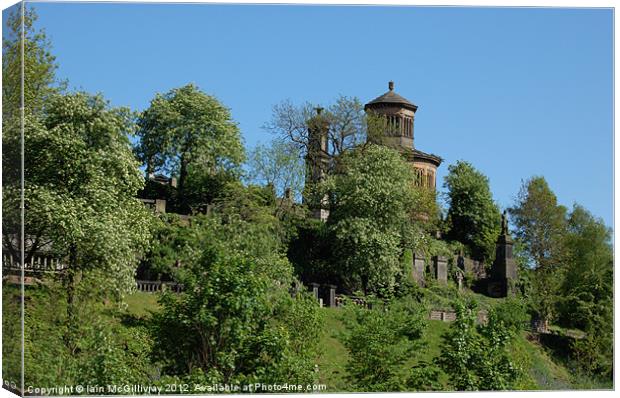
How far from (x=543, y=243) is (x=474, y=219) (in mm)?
7537

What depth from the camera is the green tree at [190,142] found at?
42.4m

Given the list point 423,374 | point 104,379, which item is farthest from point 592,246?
point 104,379

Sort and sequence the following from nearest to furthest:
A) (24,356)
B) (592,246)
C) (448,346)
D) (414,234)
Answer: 1. (24,356)
2. (448,346)
3. (592,246)
4. (414,234)

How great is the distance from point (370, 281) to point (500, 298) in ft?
24.1

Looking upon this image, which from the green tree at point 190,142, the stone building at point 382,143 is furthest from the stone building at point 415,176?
the green tree at point 190,142

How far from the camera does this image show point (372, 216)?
148 feet

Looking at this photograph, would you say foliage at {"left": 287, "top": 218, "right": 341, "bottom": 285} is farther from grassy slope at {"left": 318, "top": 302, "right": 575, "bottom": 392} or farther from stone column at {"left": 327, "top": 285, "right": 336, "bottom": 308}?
grassy slope at {"left": 318, "top": 302, "right": 575, "bottom": 392}

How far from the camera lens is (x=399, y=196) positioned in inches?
1794

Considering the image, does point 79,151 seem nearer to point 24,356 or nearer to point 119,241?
point 119,241

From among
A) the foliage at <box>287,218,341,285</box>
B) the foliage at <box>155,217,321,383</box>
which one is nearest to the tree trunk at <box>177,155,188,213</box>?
the foliage at <box>287,218,341,285</box>

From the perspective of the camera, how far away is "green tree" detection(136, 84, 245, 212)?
139ft

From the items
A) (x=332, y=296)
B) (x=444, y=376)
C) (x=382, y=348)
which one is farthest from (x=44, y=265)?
(x=332, y=296)

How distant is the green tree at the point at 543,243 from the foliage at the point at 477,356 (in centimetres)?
1290

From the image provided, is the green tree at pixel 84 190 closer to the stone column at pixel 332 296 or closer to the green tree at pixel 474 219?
the stone column at pixel 332 296
